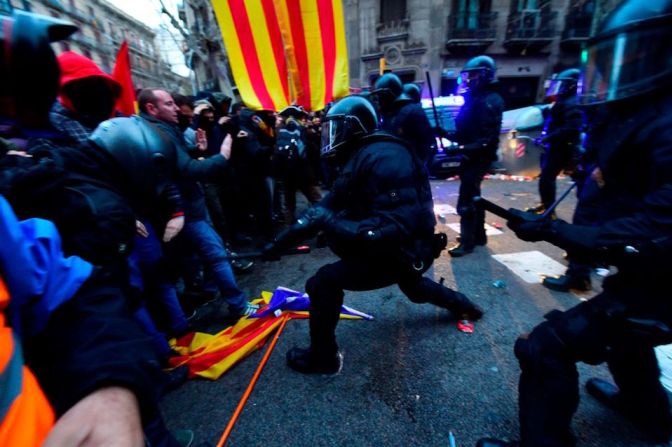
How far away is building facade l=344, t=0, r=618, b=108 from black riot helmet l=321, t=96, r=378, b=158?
15.3 m

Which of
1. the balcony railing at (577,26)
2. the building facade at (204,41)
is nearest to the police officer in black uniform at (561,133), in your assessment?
the building facade at (204,41)

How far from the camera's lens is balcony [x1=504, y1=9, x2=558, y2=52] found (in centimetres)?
1598

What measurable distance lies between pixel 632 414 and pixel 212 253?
303cm

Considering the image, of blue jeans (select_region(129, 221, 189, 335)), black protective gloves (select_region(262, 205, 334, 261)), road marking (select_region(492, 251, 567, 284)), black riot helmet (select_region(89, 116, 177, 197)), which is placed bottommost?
road marking (select_region(492, 251, 567, 284))

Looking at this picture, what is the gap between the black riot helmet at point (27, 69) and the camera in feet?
2.01

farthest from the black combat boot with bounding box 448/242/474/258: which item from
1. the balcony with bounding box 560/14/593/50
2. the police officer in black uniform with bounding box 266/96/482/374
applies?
the balcony with bounding box 560/14/593/50

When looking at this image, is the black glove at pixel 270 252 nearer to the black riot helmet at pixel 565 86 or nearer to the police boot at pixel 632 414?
the police boot at pixel 632 414

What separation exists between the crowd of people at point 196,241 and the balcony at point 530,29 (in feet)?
57.6

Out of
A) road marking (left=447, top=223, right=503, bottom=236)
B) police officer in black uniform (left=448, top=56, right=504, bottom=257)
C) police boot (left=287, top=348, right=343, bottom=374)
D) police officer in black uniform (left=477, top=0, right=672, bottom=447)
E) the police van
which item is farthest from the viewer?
the police van

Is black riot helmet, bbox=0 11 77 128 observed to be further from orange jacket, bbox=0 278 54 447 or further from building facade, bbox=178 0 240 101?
building facade, bbox=178 0 240 101

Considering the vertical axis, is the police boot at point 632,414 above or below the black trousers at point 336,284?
below

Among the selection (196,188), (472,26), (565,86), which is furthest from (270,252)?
(472,26)

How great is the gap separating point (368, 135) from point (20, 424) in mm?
1868

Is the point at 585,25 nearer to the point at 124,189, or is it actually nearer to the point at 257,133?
the point at 257,133
